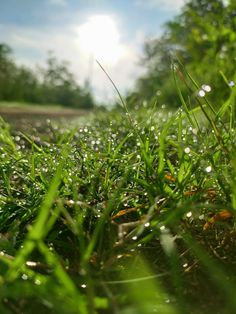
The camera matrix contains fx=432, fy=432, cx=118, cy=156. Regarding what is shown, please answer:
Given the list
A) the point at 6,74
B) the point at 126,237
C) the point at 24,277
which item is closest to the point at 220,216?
the point at 126,237

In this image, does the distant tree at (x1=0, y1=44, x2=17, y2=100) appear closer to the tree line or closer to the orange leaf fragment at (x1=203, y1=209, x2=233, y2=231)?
the tree line

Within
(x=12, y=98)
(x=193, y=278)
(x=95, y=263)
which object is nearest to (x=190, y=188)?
(x=193, y=278)

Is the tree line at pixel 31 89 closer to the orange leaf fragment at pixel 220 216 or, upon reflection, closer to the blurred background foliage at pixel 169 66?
the blurred background foliage at pixel 169 66

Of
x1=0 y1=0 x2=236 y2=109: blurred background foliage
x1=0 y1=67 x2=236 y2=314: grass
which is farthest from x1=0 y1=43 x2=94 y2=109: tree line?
x1=0 y1=67 x2=236 y2=314: grass

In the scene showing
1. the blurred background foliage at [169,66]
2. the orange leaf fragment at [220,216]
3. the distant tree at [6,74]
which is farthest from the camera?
the distant tree at [6,74]

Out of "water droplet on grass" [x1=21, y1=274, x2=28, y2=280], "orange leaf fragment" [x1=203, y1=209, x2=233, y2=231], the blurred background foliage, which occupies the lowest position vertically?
"orange leaf fragment" [x1=203, y1=209, x2=233, y2=231]

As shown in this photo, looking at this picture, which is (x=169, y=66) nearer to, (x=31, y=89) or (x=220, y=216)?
(x=220, y=216)

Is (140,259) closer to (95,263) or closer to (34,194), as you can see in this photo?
(95,263)

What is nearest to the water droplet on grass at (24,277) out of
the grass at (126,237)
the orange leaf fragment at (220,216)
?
the grass at (126,237)
